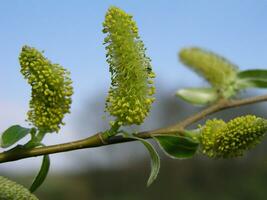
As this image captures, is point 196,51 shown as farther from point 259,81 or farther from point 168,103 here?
point 168,103

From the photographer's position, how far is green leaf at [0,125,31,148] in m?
1.05

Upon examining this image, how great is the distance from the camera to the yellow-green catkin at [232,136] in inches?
40.4

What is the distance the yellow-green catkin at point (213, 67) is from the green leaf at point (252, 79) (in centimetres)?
2

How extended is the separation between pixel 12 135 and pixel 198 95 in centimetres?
39

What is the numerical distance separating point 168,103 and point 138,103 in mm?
14827

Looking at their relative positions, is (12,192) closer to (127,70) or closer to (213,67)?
(127,70)

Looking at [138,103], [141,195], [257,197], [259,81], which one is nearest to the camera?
[138,103]

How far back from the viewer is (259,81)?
1137mm

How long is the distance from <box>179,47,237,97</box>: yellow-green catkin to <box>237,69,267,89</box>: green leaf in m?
0.02

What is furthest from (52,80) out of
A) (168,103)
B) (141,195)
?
(141,195)

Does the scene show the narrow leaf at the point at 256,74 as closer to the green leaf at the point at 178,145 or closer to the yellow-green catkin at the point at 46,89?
the green leaf at the point at 178,145

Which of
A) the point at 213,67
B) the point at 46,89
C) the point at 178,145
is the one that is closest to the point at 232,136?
the point at 178,145

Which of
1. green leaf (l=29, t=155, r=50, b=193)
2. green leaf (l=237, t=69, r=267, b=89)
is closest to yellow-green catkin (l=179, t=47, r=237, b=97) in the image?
green leaf (l=237, t=69, r=267, b=89)

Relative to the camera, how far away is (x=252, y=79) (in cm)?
115
